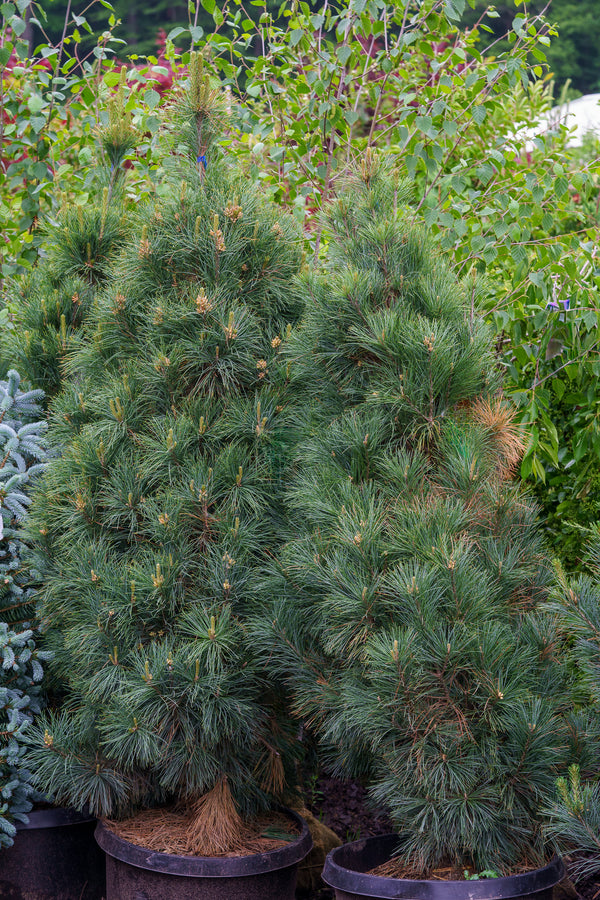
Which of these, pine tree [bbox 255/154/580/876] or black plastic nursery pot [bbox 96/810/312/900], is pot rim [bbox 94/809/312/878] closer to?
black plastic nursery pot [bbox 96/810/312/900]

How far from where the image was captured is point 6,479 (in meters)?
2.90

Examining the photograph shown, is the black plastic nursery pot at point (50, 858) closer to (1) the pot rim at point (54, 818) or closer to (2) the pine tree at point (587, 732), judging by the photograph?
(1) the pot rim at point (54, 818)

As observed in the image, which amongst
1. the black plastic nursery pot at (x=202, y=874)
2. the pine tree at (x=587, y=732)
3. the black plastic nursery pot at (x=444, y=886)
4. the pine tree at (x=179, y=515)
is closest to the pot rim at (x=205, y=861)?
the black plastic nursery pot at (x=202, y=874)

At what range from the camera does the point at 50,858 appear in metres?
2.67

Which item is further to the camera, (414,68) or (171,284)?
(414,68)

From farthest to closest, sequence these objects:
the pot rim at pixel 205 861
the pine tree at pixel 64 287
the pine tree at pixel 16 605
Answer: the pine tree at pixel 64 287 < the pine tree at pixel 16 605 < the pot rim at pixel 205 861

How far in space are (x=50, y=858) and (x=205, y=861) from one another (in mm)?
777

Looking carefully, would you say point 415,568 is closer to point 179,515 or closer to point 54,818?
point 179,515

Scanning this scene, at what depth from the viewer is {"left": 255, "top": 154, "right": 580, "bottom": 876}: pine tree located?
6.31 feet

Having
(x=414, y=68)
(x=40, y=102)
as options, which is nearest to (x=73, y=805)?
Answer: (x=40, y=102)

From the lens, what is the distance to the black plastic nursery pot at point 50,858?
2.64 metres

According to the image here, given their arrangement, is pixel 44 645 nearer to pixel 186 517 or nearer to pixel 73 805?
pixel 73 805

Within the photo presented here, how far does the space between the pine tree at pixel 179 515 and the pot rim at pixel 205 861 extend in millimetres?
117

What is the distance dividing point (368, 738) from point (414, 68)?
4460mm
